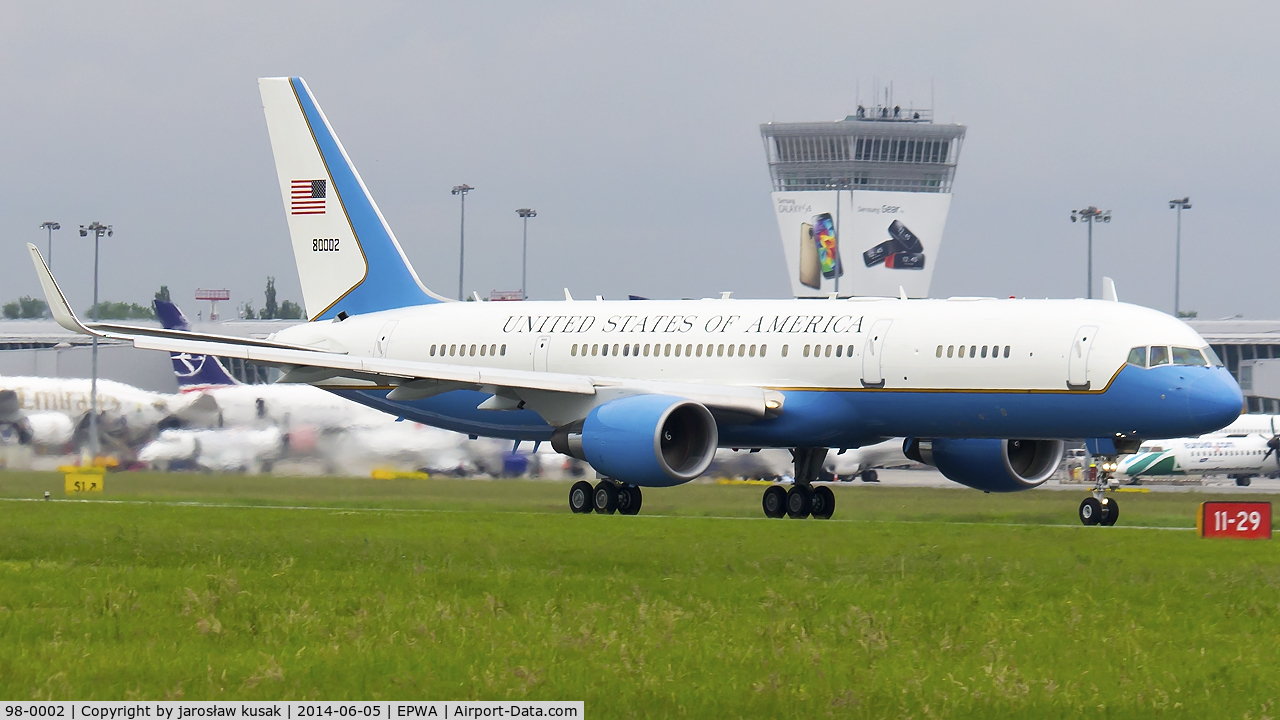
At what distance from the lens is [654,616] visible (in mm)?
15211

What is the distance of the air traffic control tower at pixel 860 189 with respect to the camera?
153 metres

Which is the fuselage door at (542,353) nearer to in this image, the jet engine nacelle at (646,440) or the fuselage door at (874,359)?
the jet engine nacelle at (646,440)

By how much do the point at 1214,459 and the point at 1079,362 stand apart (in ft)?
133

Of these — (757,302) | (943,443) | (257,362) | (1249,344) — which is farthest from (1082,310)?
(1249,344)

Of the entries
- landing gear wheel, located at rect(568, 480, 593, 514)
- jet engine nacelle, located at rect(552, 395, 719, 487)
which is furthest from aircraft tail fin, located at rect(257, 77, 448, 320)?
jet engine nacelle, located at rect(552, 395, 719, 487)

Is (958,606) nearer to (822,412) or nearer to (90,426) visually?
(822,412)

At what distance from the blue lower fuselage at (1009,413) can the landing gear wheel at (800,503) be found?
47.6 inches

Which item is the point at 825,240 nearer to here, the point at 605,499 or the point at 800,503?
the point at 800,503

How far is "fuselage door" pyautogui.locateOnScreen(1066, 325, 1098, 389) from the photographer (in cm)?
2977

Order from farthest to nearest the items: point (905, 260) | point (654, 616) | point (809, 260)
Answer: point (905, 260) → point (809, 260) → point (654, 616)

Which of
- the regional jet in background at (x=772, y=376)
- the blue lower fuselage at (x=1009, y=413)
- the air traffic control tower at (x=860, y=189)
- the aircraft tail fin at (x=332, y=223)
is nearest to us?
the blue lower fuselage at (x=1009, y=413)

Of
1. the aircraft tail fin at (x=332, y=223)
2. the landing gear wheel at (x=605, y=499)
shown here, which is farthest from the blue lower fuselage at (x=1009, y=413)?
the aircraft tail fin at (x=332, y=223)

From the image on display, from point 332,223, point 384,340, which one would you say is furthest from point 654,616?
point 332,223

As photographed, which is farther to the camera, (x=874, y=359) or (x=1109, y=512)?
(x=874, y=359)
